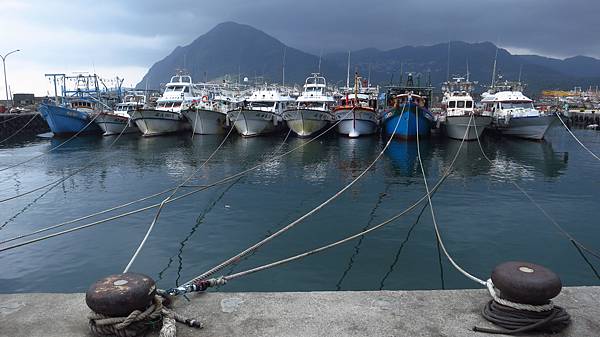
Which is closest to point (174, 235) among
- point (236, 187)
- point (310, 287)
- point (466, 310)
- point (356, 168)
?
point (310, 287)

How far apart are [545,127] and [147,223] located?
29.1 metres

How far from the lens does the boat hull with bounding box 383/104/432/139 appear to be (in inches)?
1122

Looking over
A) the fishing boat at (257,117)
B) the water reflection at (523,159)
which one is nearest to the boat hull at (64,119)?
the fishing boat at (257,117)

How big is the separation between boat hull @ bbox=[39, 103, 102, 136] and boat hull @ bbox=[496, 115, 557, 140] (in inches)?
1348

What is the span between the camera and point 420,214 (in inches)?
454

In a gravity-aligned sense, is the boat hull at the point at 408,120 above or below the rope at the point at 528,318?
above

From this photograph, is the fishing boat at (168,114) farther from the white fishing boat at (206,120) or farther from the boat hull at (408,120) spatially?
the boat hull at (408,120)

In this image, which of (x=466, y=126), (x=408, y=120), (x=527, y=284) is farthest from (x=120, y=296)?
(x=466, y=126)

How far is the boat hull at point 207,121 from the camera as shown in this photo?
1346 inches

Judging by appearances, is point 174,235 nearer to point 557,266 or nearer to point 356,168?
point 557,266

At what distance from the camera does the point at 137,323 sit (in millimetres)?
3602

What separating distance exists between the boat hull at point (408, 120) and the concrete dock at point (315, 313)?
24535 mm

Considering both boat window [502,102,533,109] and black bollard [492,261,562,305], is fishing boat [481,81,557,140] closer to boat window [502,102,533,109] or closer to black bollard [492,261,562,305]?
boat window [502,102,533,109]

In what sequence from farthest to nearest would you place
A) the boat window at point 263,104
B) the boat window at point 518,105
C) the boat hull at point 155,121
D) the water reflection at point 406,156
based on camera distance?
the boat window at point 263,104, the boat hull at point 155,121, the boat window at point 518,105, the water reflection at point 406,156
